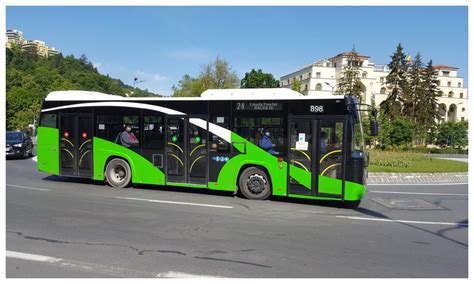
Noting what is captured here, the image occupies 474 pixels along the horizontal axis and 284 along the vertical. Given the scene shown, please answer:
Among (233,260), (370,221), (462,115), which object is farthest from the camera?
(462,115)


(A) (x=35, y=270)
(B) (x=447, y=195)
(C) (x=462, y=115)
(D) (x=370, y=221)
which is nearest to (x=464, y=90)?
(C) (x=462, y=115)

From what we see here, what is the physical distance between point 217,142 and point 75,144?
5266mm

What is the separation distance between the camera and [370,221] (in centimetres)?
897

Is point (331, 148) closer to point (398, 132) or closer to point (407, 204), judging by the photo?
point (407, 204)

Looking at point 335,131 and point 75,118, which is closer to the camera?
point 335,131

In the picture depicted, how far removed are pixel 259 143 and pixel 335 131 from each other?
2.15 m

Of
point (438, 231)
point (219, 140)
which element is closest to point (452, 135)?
point (219, 140)

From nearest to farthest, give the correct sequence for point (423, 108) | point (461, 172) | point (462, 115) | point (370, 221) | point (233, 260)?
point (233, 260)
point (370, 221)
point (461, 172)
point (423, 108)
point (462, 115)

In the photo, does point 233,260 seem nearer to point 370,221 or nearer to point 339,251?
point 339,251

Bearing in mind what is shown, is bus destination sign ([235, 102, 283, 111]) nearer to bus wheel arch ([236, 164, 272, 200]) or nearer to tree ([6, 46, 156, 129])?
bus wheel arch ([236, 164, 272, 200])

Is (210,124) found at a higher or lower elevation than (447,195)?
higher

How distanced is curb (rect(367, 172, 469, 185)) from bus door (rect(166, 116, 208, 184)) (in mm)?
8509

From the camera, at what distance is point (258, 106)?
11.3 meters

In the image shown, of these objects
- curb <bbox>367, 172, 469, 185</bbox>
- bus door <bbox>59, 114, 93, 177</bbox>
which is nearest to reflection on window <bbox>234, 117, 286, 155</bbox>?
bus door <bbox>59, 114, 93, 177</bbox>
